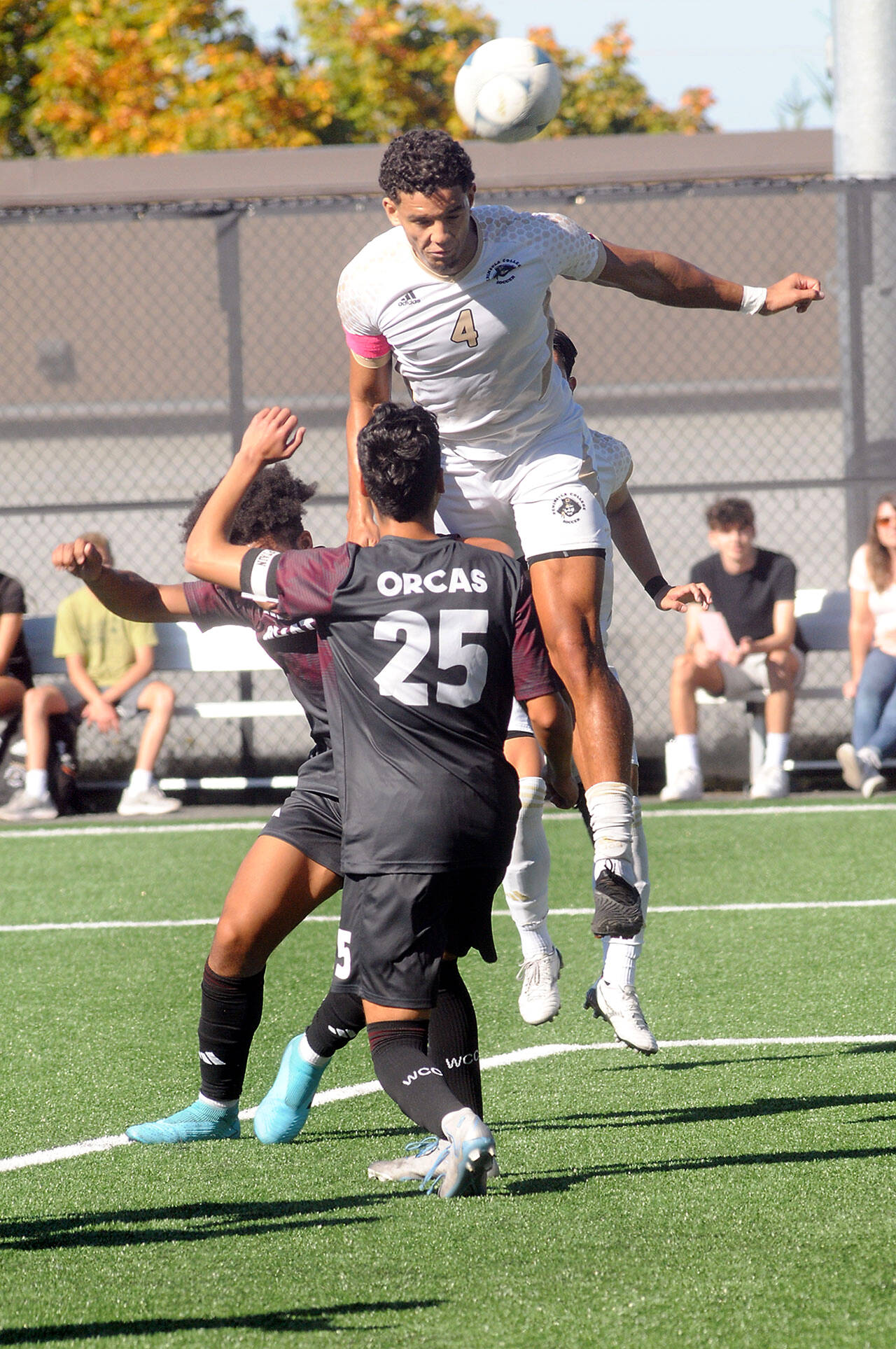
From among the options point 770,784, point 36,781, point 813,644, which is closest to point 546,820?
point 770,784

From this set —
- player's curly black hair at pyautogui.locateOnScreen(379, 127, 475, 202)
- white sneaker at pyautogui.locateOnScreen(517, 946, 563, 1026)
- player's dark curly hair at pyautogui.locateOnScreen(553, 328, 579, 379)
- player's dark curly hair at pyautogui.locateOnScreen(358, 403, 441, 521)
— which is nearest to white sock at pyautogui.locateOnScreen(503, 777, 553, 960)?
white sneaker at pyautogui.locateOnScreen(517, 946, 563, 1026)

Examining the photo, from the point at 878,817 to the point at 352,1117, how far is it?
5688 mm


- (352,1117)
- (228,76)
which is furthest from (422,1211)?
(228,76)

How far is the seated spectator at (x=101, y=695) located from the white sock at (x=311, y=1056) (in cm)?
630

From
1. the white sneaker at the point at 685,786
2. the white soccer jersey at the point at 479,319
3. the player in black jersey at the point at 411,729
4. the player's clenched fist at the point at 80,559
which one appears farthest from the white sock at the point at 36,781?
the player in black jersey at the point at 411,729

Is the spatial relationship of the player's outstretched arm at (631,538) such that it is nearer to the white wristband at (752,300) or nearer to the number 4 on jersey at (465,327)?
the white wristband at (752,300)

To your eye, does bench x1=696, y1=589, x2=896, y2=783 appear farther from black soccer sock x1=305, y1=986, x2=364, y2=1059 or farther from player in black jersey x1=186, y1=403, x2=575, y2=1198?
player in black jersey x1=186, y1=403, x2=575, y2=1198

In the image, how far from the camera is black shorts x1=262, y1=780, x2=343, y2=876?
13.0ft

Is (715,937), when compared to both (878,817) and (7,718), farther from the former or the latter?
(7,718)

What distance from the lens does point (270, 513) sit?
4270 mm

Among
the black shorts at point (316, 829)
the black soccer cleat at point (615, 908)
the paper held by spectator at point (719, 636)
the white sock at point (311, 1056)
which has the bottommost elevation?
the white sock at point (311, 1056)

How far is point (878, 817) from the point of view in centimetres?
932

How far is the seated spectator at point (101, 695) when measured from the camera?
1006 cm

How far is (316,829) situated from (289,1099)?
2.19 ft
